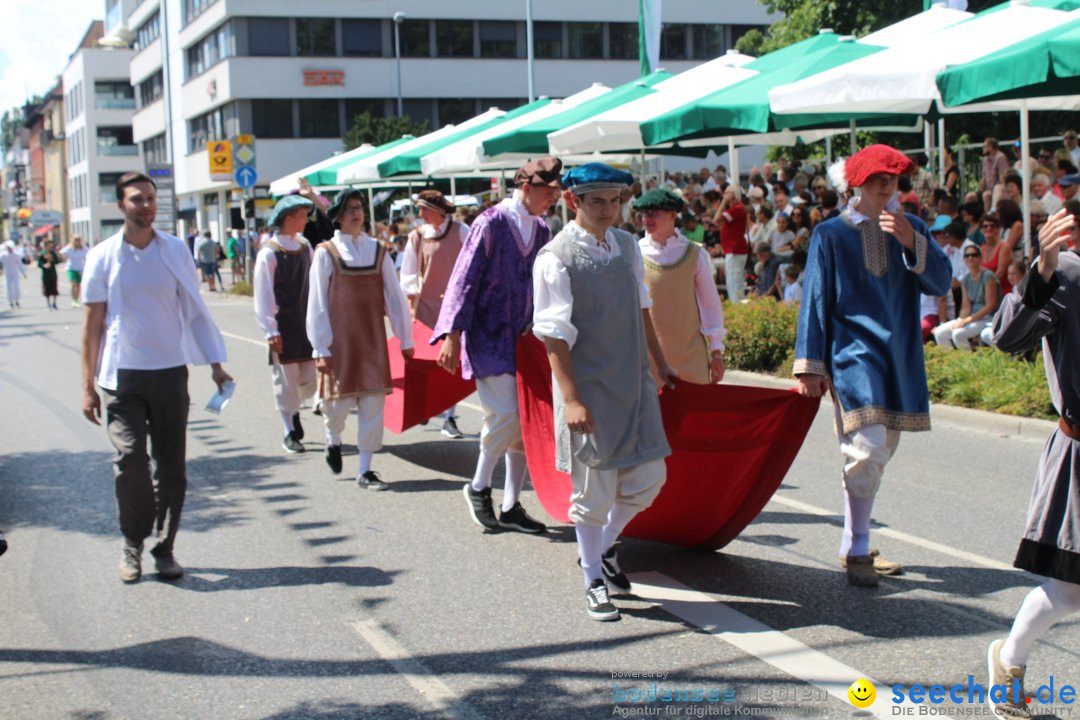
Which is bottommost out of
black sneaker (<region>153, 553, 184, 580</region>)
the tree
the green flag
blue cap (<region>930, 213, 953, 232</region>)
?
black sneaker (<region>153, 553, 184, 580</region>)

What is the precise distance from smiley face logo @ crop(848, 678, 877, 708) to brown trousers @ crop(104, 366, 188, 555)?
332cm

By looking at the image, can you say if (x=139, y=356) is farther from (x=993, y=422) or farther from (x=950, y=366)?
(x=950, y=366)

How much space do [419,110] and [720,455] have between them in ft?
162

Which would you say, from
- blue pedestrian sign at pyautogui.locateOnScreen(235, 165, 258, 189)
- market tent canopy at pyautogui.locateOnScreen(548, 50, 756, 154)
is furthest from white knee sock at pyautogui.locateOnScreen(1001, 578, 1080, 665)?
blue pedestrian sign at pyautogui.locateOnScreen(235, 165, 258, 189)

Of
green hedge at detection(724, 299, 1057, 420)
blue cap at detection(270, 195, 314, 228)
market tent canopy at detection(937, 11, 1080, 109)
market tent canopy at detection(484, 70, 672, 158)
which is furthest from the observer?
market tent canopy at detection(484, 70, 672, 158)

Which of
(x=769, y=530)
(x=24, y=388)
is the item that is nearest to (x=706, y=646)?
(x=769, y=530)

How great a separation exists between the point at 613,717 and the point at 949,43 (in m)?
9.07

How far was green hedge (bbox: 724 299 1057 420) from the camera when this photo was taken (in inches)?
397

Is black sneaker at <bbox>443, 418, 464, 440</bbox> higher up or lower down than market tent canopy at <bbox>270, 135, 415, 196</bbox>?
lower down

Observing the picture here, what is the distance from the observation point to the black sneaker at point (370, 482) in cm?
819

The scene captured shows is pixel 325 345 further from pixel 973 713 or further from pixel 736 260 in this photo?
pixel 736 260

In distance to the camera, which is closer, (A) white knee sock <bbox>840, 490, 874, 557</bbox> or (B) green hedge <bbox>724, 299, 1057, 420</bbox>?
(A) white knee sock <bbox>840, 490, 874, 557</bbox>

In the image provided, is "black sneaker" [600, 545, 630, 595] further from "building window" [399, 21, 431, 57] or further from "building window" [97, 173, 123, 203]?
"building window" [97, 173, 123, 203]

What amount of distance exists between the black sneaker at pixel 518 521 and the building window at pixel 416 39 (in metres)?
48.7
